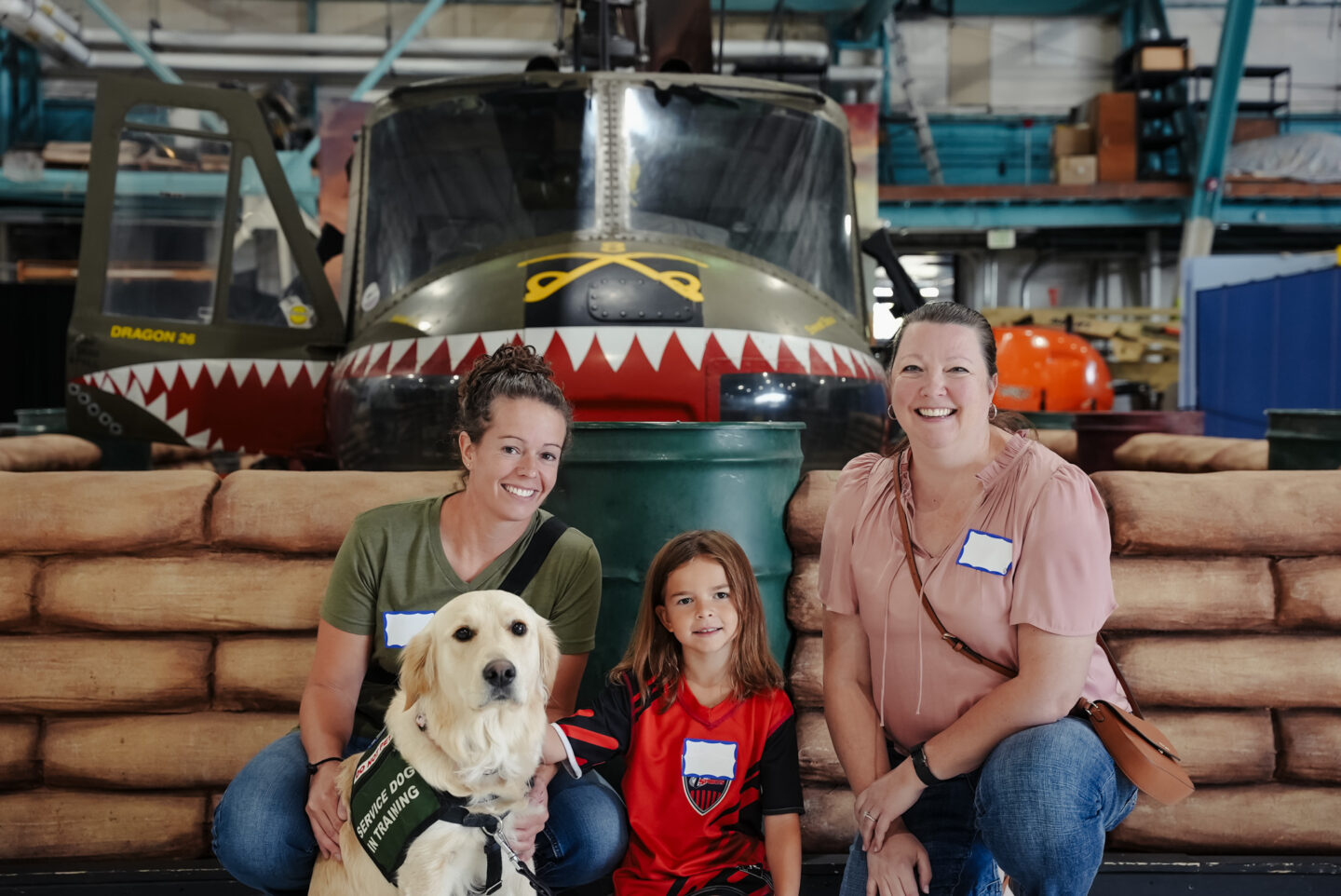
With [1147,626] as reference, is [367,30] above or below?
above

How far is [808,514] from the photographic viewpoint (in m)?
3.02

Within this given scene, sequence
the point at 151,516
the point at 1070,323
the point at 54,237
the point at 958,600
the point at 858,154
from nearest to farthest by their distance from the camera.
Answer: the point at 958,600 → the point at 151,516 → the point at 858,154 → the point at 1070,323 → the point at 54,237

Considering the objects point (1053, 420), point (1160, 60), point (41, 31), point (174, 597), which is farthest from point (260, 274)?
point (1160, 60)

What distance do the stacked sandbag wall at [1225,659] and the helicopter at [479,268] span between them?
4.23 feet

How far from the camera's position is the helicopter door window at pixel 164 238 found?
5289 millimetres

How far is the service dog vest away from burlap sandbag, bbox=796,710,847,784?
3.76ft

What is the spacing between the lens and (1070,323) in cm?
1552

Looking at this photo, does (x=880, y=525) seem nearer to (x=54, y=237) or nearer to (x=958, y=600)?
(x=958, y=600)

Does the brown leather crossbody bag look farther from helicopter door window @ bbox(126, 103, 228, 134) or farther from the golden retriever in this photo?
helicopter door window @ bbox(126, 103, 228, 134)

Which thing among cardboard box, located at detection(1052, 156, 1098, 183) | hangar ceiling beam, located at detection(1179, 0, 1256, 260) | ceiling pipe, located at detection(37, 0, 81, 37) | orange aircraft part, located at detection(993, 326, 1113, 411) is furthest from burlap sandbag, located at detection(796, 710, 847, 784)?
ceiling pipe, located at detection(37, 0, 81, 37)

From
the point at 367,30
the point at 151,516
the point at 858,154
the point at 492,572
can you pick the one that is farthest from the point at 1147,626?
the point at 367,30

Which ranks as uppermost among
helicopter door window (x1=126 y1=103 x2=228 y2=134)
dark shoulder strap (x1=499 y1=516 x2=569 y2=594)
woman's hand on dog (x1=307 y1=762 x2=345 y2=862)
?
helicopter door window (x1=126 y1=103 x2=228 y2=134)

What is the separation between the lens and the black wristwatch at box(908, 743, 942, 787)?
214 centimetres

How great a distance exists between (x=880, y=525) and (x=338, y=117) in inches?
300
